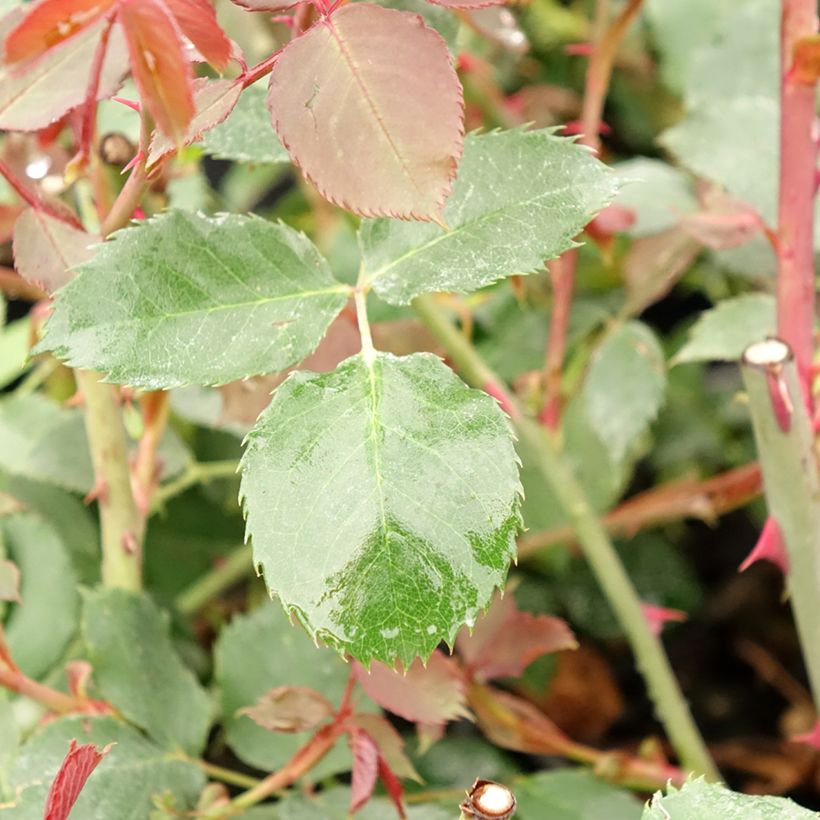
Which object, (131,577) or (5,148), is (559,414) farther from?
(5,148)

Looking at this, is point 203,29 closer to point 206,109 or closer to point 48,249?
point 206,109

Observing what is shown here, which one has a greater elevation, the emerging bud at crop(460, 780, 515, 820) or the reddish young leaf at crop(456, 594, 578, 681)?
the emerging bud at crop(460, 780, 515, 820)

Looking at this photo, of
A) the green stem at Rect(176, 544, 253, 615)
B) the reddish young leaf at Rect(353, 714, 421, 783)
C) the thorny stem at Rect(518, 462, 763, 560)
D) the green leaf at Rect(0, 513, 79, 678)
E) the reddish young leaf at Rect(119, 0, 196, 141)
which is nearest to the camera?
the reddish young leaf at Rect(119, 0, 196, 141)

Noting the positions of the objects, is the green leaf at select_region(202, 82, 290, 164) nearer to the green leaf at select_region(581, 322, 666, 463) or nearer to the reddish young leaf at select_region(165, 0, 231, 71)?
the reddish young leaf at select_region(165, 0, 231, 71)

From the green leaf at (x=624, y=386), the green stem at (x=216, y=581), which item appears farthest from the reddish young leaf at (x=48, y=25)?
the green stem at (x=216, y=581)

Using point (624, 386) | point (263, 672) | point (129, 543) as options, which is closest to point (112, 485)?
point (129, 543)

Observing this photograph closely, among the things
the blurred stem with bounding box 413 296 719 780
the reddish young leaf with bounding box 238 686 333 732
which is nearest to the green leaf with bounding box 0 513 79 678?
the reddish young leaf with bounding box 238 686 333 732

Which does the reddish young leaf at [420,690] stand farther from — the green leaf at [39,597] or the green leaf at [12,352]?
A: the green leaf at [12,352]
